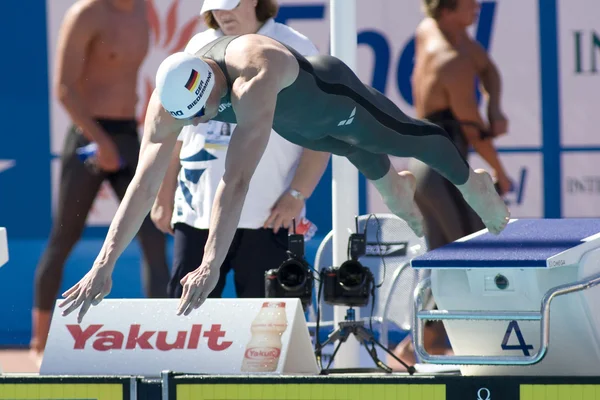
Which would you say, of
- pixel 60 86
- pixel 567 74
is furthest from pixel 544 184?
pixel 60 86

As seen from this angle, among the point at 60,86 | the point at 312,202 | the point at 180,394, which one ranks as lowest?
the point at 180,394

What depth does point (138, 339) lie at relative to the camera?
4332mm

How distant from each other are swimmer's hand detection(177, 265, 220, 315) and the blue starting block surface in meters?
0.77

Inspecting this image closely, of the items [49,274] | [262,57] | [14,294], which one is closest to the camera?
[262,57]

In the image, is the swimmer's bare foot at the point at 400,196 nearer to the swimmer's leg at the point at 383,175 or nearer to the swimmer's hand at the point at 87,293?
the swimmer's leg at the point at 383,175

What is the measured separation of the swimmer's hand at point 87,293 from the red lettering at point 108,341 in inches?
4.5

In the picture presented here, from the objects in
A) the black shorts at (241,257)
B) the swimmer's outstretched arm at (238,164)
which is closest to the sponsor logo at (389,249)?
the black shorts at (241,257)

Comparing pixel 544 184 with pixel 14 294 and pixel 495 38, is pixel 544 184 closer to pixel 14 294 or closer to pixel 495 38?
pixel 495 38

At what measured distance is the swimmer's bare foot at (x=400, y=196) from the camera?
5.35 meters

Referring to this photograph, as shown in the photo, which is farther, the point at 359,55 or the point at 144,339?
the point at 359,55

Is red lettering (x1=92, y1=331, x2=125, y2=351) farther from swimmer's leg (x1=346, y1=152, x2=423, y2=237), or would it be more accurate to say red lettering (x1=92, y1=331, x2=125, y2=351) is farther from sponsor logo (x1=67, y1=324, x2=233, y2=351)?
swimmer's leg (x1=346, y1=152, x2=423, y2=237)

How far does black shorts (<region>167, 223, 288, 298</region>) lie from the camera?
5.13m

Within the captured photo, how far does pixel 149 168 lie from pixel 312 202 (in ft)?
10.3

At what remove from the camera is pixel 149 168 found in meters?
4.50
